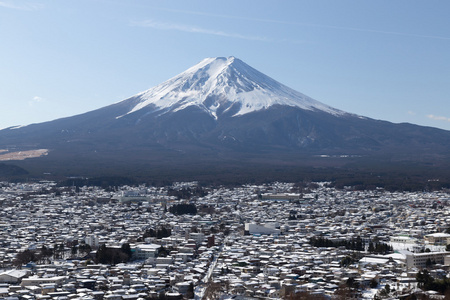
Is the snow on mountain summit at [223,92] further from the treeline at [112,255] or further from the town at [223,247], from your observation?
the treeline at [112,255]

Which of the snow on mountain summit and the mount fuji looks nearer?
the mount fuji

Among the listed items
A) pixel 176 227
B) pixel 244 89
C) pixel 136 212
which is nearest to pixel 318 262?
pixel 176 227

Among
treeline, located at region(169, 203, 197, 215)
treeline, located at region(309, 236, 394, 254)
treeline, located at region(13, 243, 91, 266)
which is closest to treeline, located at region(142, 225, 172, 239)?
treeline, located at region(13, 243, 91, 266)

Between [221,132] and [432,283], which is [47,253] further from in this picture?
[221,132]

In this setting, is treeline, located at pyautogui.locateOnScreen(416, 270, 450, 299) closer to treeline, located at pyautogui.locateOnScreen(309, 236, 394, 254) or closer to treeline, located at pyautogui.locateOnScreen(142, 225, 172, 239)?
treeline, located at pyautogui.locateOnScreen(309, 236, 394, 254)

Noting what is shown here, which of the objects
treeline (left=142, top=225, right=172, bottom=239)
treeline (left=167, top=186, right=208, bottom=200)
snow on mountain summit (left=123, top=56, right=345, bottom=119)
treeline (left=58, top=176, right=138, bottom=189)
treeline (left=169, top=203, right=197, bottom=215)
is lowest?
treeline (left=142, top=225, right=172, bottom=239)

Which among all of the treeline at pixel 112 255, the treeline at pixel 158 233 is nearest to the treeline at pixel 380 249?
the treeline at pixel 112 255

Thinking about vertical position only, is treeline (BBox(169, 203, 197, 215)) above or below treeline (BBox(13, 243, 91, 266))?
above

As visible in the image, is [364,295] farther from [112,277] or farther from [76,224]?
[76,224]
